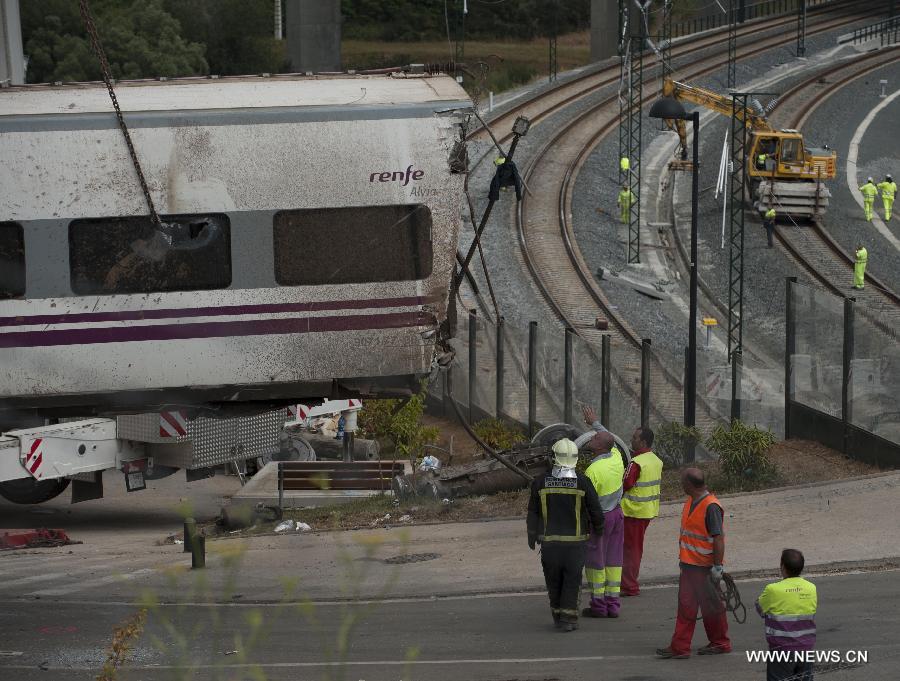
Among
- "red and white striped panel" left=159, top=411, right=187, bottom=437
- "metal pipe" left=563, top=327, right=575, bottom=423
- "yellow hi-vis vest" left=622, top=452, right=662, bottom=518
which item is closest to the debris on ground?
"red and white striped panel" left=159, top=411, right=187, bottom=437

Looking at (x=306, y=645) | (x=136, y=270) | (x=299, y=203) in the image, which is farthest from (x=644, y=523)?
(x=136, y=270)

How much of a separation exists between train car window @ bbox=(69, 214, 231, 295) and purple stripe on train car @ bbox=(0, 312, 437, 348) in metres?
0.34

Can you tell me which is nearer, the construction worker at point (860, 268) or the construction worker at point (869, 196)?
the construction worker at point (860, 268)

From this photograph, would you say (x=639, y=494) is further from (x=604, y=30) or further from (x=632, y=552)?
(x=604, y=30)

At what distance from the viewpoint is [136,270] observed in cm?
1212

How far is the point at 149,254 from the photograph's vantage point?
12102mm

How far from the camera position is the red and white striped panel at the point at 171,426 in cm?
1512

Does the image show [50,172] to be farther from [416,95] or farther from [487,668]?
[487,668]

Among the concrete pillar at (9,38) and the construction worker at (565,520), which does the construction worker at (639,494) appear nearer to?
the construction worker at (565,520)

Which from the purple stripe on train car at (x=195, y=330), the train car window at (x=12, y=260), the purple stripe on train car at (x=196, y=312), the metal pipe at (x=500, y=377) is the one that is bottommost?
the metal pipe at (x=500, y=377)

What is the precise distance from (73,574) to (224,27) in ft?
201

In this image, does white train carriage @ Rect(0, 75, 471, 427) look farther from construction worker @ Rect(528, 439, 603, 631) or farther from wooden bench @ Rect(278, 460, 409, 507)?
wooden bench @ Rect(278, 460, 409, 507)

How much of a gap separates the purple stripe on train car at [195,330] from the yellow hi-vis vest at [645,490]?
2.46 m

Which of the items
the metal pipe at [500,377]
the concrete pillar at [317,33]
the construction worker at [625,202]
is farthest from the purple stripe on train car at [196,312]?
the concrete pillar at [317,33]
